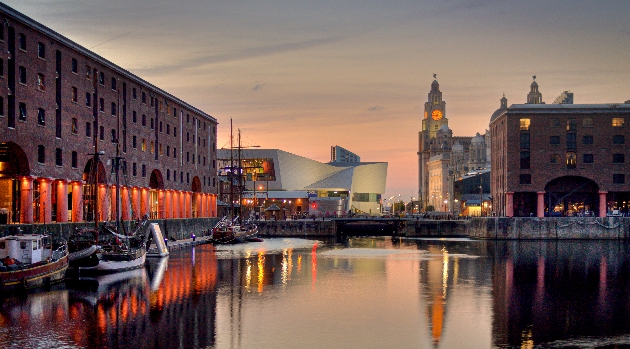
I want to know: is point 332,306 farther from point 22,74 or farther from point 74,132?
point 74,132

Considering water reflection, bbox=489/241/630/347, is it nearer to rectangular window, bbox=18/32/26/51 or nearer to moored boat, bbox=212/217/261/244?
moored boat, bbox=212/217/261/244

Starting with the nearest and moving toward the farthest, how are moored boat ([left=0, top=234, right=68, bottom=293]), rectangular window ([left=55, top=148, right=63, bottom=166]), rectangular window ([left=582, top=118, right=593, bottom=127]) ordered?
moored boat ([left=0, top=234, right=68, bottom=293])
rectangular window ([left=55, top=148, right=63, bottom=166])
rectangular window ([left=582, top=118, right=593, bottom=127])

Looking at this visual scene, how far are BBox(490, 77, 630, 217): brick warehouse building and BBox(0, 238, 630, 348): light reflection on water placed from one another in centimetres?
4648

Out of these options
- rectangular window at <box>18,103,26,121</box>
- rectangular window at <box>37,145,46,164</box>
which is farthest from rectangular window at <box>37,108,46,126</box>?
rectangular window at <box>18,103,26,121</box>

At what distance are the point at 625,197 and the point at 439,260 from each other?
60720 mm

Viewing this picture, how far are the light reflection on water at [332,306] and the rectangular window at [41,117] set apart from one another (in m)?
16.8

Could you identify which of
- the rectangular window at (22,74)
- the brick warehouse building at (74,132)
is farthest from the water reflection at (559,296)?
the rectangular window at (22,74)

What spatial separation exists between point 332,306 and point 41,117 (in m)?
39.7

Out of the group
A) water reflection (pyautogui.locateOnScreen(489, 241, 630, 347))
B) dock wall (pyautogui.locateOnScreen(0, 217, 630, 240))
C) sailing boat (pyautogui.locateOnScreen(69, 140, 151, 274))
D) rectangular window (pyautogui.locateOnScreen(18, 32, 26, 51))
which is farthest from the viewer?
dock wall (pyautogui.locateOnScreen(0, 217, 630, 240))

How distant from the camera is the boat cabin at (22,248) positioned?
53.2 m

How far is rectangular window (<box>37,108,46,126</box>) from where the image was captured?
2904 inches

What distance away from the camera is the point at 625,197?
431 feet

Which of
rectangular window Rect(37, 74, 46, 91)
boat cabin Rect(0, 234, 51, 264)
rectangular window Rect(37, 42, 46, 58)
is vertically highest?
rectangular window Rect(37, 42, 46, 58)

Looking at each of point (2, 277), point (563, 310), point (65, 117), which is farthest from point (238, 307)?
point (65, 117)
